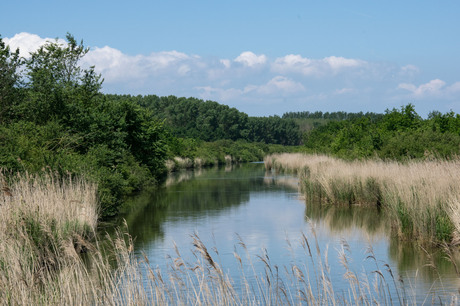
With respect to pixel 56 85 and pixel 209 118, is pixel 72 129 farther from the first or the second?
pixel 209 118

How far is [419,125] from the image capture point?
29.9 meters

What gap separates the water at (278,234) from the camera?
1061 centimetres

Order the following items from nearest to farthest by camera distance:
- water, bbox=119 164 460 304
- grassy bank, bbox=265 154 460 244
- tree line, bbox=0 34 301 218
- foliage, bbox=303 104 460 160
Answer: water, bbox=119 164 460 304, grassy bank, bbox=265 154 460 244, tree line, bbox=0 34 301 218, foliage, bbox=303 104 460 160

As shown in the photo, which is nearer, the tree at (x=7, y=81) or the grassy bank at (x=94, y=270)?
the grassy bank at (x=94, y=270)

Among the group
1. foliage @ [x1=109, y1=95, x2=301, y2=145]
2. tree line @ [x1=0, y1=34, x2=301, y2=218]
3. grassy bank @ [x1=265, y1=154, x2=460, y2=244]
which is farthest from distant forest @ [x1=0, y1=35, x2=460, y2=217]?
foliage @ [x1=109, y1=95, x2=301, y2=145]

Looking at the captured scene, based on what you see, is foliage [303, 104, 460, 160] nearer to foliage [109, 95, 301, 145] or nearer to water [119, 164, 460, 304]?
water [119, 164, 460, 304]

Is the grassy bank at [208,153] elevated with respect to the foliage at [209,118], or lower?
lower

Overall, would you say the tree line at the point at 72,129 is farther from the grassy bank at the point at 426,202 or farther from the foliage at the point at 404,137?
the foliage at the point at 404,137

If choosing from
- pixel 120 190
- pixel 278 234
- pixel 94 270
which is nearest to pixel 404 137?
pixel 278 234

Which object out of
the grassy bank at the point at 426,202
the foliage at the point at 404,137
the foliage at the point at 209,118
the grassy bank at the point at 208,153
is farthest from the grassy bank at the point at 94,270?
the foliage at the point at 209,118

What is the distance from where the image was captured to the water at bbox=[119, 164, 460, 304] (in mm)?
10609

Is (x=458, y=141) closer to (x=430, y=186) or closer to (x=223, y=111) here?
(x=430, y=186)

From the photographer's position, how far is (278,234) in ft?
51.8

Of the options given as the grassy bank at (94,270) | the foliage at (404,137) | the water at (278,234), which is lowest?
the water at (278,234)
